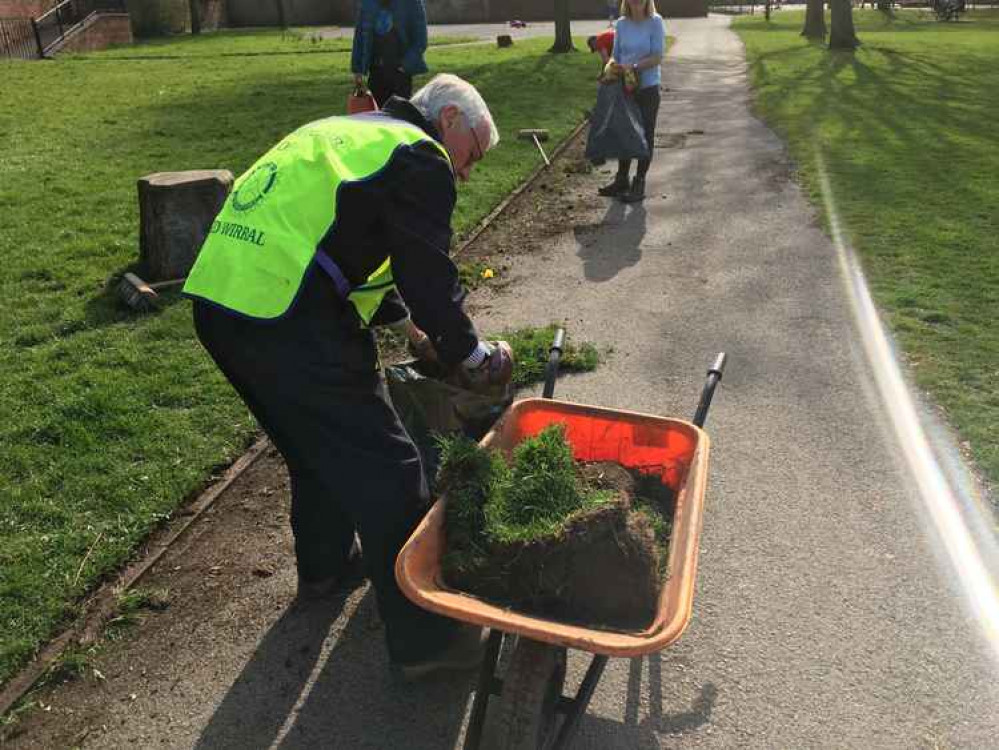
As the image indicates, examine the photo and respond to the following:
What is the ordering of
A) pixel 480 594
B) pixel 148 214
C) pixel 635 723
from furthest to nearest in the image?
pixel 148 214, pixel 635 723, pixel 480 594

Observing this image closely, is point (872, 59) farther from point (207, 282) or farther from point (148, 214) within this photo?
point (207, 282)

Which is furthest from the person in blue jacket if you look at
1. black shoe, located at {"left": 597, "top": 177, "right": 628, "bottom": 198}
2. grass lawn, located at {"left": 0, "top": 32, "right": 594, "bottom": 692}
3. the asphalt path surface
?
the asphalt path surface

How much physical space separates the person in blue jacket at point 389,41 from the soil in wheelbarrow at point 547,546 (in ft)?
21.5

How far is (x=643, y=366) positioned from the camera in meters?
5.04

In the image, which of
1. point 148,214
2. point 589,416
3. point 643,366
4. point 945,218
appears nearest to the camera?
point 589,416

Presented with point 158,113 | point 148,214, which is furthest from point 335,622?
point 158,113

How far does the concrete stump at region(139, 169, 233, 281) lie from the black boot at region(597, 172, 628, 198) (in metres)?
4.11

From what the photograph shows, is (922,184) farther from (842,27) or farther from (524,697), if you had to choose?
(842,27)

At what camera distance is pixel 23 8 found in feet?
89.7

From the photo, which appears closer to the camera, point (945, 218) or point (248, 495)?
point (248, 495)

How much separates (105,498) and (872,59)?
73.8ft

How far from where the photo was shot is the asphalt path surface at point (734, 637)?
8.45 feet

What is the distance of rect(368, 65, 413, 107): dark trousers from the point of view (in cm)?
Answer: 838

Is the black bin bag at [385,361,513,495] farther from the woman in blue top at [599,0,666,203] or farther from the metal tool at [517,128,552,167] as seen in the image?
the metal tool at [517,128,552,167]
